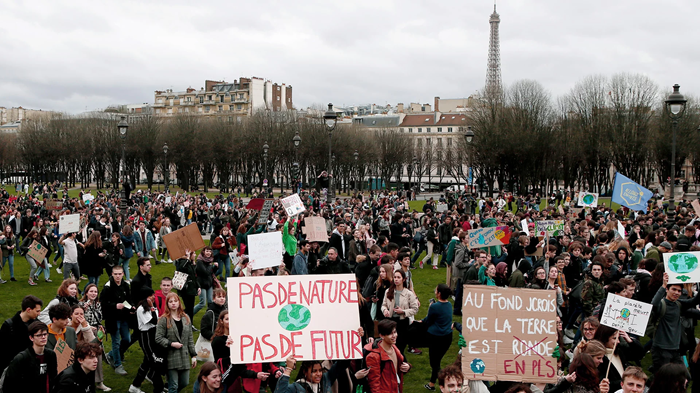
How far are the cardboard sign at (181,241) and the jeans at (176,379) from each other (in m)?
4.12

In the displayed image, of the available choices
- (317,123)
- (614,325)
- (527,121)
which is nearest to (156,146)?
(317,123)

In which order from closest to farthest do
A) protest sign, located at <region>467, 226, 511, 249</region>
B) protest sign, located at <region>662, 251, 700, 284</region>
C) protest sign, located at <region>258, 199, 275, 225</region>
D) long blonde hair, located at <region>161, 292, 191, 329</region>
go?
long blonde hair, located at <region>161, 292, 191, 329</region> < protest sign, located at <region>662, 251, 700, 284</region> < protest sign, located at <region>467, 226, 511, 249</region> < protest sign, located at <region>258, 199, 275, 225</region>

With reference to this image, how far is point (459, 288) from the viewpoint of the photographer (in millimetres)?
11797

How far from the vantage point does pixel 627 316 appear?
6.74 meters

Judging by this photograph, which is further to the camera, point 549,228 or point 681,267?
point 549,228

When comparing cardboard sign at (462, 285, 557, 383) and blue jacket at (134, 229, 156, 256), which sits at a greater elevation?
cardboard sign at (462, 285, 557, 383)

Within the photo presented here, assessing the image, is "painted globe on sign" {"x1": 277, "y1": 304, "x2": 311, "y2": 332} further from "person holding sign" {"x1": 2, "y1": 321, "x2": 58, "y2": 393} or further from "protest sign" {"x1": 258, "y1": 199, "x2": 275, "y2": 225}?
"protest sign" {"x1": 258, "y1": 199, "x2": 275, "y2": 225}

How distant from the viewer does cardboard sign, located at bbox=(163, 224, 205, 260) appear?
450 inches


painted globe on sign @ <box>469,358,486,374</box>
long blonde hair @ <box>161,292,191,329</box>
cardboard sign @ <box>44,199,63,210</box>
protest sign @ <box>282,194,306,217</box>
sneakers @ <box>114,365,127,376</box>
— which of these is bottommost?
sneakers @ <box>114,365,127,376</box>

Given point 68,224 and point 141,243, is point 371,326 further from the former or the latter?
point 141,243

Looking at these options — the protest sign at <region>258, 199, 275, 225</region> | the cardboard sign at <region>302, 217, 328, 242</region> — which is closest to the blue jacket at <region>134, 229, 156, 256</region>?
the protest sign at <region>258, 199, 275, 225</region>

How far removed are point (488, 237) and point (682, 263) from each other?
5.23 meters

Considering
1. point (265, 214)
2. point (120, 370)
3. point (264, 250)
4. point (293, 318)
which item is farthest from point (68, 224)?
point (293, 318)

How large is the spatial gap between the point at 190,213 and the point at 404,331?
1970 cm
